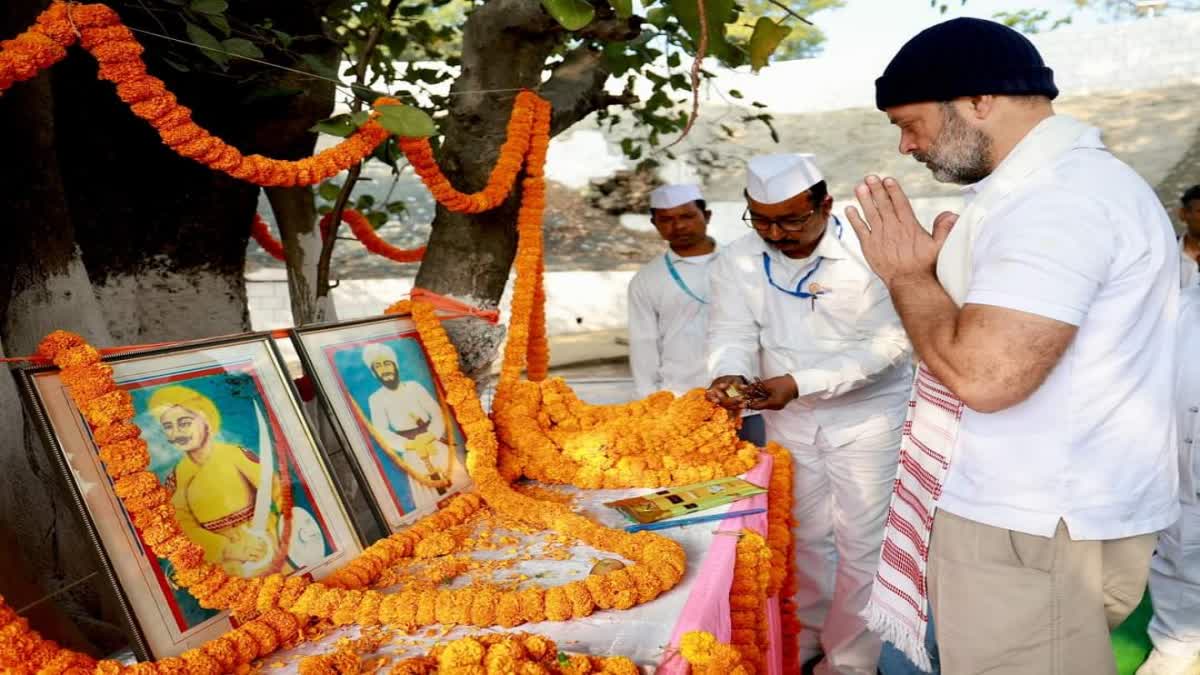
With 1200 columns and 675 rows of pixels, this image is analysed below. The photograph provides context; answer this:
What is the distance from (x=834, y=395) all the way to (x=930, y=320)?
148 cm

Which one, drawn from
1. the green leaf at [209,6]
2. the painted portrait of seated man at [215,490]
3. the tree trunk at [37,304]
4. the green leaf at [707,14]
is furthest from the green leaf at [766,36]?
the tree trunk at [37,304]

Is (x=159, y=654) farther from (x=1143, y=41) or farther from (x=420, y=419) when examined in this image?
(x=1143, y=41)

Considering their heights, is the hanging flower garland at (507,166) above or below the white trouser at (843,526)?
above

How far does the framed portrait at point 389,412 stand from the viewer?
77.9 inches

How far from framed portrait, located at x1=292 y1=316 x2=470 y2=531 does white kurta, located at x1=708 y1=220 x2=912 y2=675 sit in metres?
1.16

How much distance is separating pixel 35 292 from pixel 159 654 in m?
1.40

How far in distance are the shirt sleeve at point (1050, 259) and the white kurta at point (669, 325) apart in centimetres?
270

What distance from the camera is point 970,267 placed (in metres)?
1.56

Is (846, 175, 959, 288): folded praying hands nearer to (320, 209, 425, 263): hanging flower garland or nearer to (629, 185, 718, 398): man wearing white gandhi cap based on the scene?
(629, 185, 718, 398): man wearing white gandhi cap

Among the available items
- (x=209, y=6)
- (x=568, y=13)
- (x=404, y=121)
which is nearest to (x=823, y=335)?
(x=568, y=13)

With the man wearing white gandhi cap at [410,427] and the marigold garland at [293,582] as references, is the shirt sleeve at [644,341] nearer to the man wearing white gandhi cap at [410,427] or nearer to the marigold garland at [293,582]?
the man wearing white gandhi cap at [410,427]

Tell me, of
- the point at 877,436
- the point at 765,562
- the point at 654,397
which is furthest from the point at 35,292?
the point at 877,436

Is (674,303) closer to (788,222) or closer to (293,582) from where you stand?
(788,222)

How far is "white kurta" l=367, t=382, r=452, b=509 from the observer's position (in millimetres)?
2080
